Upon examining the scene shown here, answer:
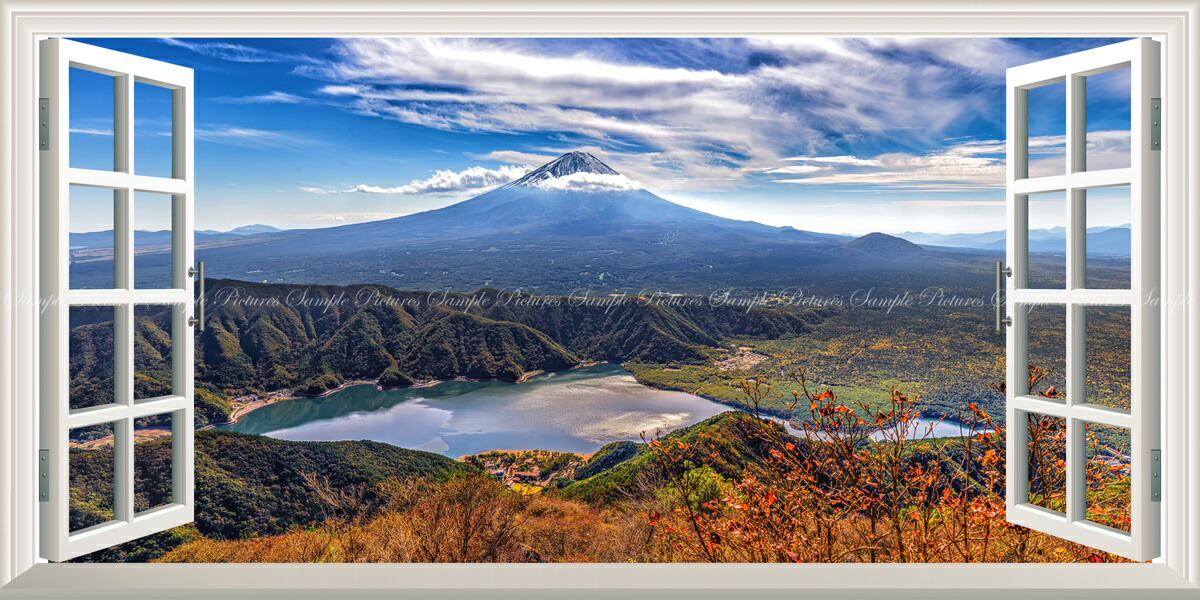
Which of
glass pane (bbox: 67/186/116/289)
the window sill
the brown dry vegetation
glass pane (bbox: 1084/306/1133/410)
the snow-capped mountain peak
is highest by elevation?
the snow-capped mountain peak

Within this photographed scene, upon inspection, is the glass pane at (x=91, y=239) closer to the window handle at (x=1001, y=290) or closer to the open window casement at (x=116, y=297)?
the open window casement at (x=116, y=297)

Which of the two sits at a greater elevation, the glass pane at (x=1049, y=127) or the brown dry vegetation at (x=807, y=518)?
the glass pane at (x=1049, y=127)

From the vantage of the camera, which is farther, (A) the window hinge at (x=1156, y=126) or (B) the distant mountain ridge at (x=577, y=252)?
(B) the distant mountain ridge at (x=577, y=252)

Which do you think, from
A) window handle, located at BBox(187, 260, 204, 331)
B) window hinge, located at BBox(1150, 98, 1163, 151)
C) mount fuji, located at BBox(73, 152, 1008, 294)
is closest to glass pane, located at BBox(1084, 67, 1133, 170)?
mount fuji, located at BBox(73, 152, 1008, 294)

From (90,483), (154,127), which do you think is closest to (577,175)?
(154,127)

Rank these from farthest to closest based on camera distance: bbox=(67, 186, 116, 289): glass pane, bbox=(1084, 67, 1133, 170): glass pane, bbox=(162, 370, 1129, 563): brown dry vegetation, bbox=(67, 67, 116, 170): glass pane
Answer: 1. bbox=(1084, 67, 1133, 170): glass pane
2. bbox=(67, 67, 116, 170): glass pane
3. bbox=(162, 370, 1129, 563): brown dry vegetation
4. bbox=(67, 186, 116, 289): glass pane

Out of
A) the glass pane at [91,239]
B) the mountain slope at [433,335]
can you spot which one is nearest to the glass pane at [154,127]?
the glass pane at [91,239]
